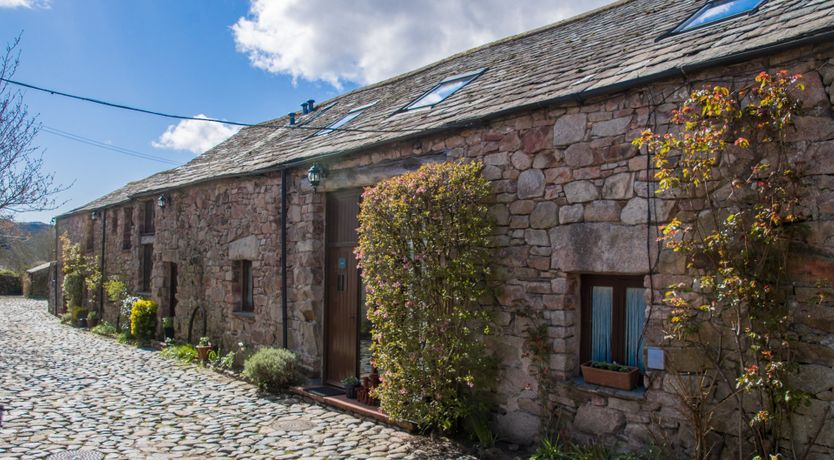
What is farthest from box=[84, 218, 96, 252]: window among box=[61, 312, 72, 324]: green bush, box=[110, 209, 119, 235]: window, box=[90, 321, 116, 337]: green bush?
box=[90, 321, 116, 337]: green bush

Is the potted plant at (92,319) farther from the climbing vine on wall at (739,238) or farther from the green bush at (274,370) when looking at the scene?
the climbing vine on wall at (739,238)

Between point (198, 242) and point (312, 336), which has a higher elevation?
point (198, 242)

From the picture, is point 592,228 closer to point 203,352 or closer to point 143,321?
Result: point 203,352

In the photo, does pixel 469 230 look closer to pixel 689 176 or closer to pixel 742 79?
pixel 689 176

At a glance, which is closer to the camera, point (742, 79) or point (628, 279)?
point (742, 79)

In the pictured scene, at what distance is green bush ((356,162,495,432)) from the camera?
18.6 ft

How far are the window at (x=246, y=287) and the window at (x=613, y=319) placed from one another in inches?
265

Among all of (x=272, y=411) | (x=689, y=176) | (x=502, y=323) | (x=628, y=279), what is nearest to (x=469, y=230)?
(x=502, y=323)

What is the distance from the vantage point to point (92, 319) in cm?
1642

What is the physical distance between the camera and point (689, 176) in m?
4.41

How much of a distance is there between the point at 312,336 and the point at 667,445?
5301 millimetres

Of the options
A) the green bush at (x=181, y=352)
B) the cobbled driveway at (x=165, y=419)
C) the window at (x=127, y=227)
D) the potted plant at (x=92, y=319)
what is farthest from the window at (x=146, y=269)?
the cobbled driveway at (x=165, y=419)

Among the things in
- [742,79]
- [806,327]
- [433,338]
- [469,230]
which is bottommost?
[433,338]

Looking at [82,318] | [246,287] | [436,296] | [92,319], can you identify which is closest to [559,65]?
[436,296]
